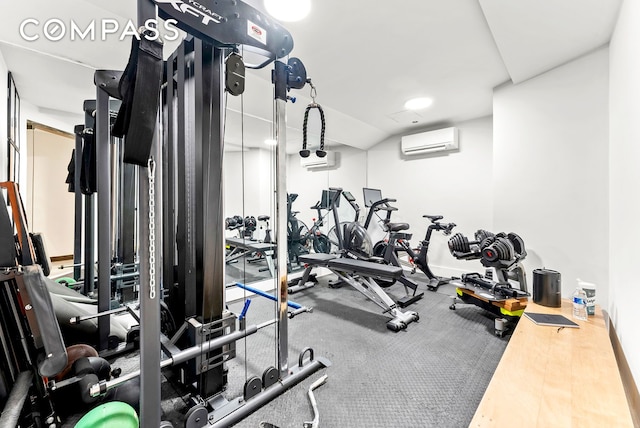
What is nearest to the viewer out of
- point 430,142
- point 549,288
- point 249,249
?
point 549,288

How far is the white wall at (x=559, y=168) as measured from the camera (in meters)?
2.44

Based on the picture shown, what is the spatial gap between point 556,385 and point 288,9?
9.20 feet

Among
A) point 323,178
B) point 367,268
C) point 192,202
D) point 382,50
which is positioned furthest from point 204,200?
point 323,178

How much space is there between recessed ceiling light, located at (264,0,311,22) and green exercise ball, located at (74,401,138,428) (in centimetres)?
247

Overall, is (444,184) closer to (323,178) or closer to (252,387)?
(323,178)

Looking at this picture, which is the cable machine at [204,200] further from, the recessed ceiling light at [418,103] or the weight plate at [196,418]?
the recessed ceiling light at [418,103]

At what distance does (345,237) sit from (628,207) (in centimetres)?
268

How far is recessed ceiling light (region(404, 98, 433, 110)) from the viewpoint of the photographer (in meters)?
3.75

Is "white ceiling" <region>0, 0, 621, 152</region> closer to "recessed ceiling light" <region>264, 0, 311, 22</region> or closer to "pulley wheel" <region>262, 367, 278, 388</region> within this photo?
"recessed ceiling light" <region>264, 0, 311, 22</region>

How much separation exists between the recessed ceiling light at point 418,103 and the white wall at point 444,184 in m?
1.09

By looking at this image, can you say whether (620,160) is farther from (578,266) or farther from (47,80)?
(47,80)

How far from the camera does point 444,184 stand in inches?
187

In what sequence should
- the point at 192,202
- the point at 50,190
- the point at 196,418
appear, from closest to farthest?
the point at 196,418, the point at 192,202, the point at 50,190


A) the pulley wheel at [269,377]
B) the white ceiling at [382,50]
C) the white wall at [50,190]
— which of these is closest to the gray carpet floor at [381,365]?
the pulley wheel at [269,377]
